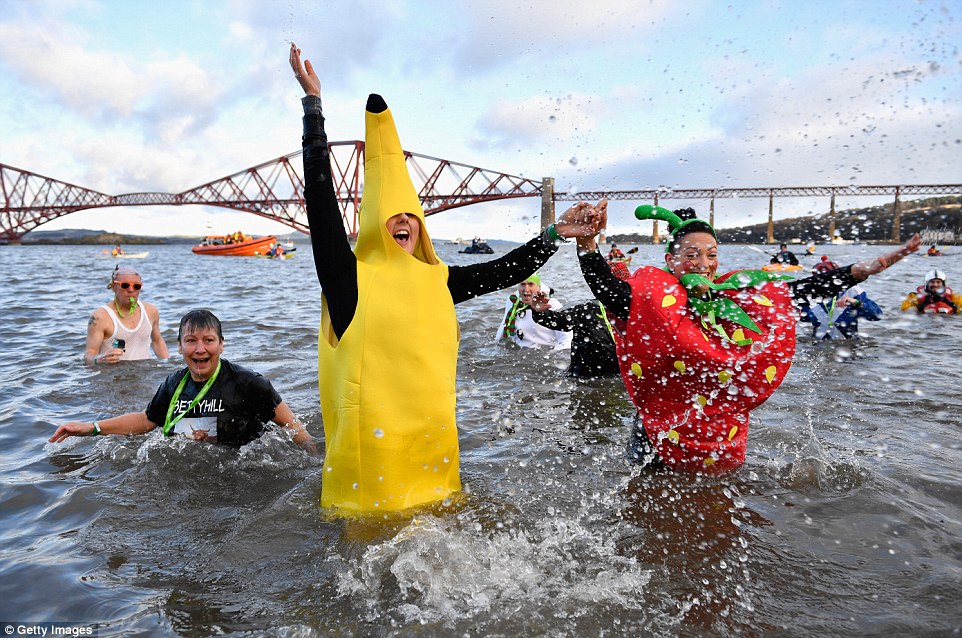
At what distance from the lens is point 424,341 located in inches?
119

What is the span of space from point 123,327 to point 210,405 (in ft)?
14.0

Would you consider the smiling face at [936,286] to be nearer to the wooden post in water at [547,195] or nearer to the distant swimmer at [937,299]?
the distant swimmer at [937,299]

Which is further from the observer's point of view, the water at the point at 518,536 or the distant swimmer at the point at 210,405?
the distant swimmer at the point at 210,405

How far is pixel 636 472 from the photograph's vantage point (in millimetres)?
4172

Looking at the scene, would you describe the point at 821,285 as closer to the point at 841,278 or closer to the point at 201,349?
the point at 841,278

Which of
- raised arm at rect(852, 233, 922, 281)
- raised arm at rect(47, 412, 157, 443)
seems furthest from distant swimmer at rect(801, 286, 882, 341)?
raised arm at rect(47, 412, 157, 443)

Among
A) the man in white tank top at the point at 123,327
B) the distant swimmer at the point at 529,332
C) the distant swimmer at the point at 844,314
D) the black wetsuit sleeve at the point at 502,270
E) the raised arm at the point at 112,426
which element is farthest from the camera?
the distant swimmer at the point at 844,314

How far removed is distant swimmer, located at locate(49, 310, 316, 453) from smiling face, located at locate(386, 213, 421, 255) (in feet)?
6.77

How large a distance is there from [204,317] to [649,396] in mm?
3162

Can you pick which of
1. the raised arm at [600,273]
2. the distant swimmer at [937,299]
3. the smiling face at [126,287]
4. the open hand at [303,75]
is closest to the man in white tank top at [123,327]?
the smiling face at [126,287]

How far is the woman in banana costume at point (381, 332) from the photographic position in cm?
293

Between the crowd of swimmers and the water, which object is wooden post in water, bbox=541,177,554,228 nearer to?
the crowd of swimmers

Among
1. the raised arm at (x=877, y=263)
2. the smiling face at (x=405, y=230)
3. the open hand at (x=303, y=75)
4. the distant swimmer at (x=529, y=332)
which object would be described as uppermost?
the open hand at (x=303, y=75)

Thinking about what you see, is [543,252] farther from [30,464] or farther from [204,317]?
[30,464]
